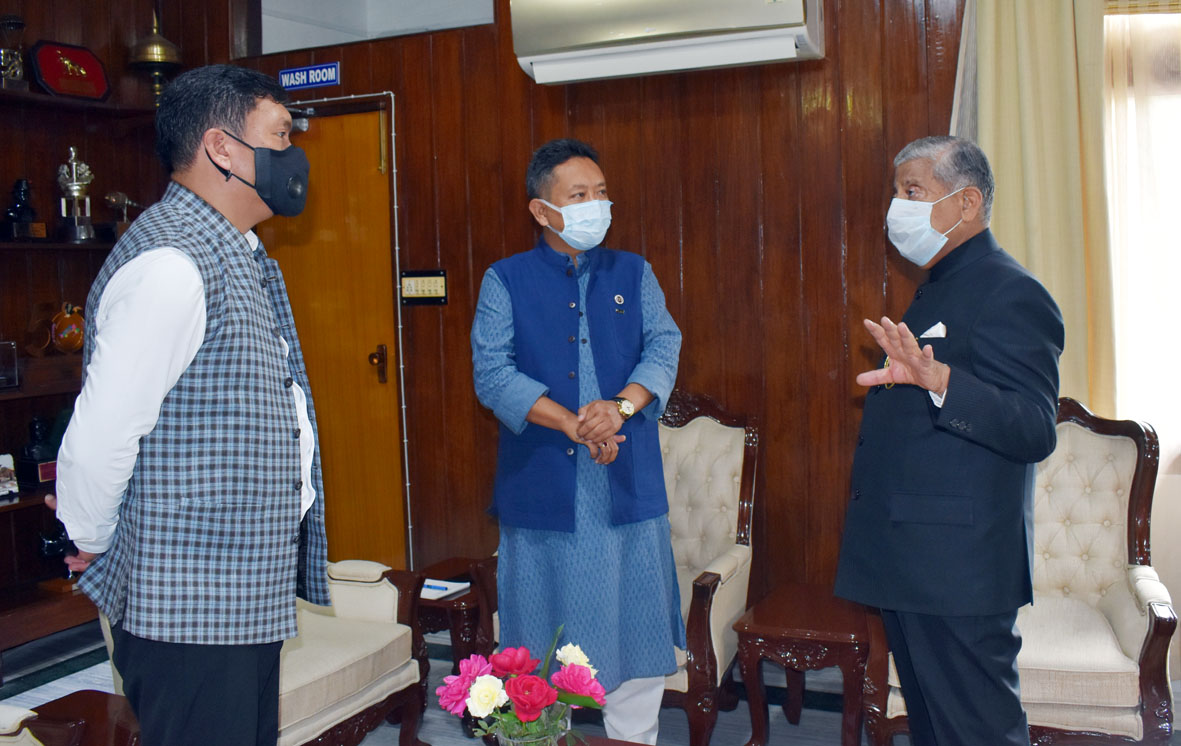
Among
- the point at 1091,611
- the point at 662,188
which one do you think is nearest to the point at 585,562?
the point at 1091,611

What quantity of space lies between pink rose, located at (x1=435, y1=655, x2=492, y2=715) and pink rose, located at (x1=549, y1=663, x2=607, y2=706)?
111 mm

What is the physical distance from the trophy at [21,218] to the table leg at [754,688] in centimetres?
307

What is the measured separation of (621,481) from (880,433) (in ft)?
1.99

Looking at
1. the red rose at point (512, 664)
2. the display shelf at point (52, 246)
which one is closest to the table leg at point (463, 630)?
the red rose at point (512, 664)

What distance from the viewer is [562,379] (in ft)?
7.63

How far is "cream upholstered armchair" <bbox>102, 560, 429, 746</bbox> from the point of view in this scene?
2430 millimetres

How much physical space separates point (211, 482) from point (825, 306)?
88.1 inches

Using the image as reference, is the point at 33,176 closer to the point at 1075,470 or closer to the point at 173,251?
the point at 173,251

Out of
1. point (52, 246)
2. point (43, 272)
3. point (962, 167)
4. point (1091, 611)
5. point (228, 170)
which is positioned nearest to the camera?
point (228, 170)

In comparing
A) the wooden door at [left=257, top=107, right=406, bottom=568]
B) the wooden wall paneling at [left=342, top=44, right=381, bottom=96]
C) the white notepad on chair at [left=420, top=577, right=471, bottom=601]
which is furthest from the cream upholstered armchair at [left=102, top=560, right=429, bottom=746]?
the wooden wall paneling at [left=342, top=44, right=381, bottom=96]

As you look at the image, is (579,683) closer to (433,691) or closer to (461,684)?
(461,684)

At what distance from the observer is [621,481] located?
90.4 inches

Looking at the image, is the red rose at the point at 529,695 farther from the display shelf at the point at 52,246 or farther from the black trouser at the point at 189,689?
the display shelf at the point at 52,246

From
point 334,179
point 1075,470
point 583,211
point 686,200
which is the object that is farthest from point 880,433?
point 334,179
